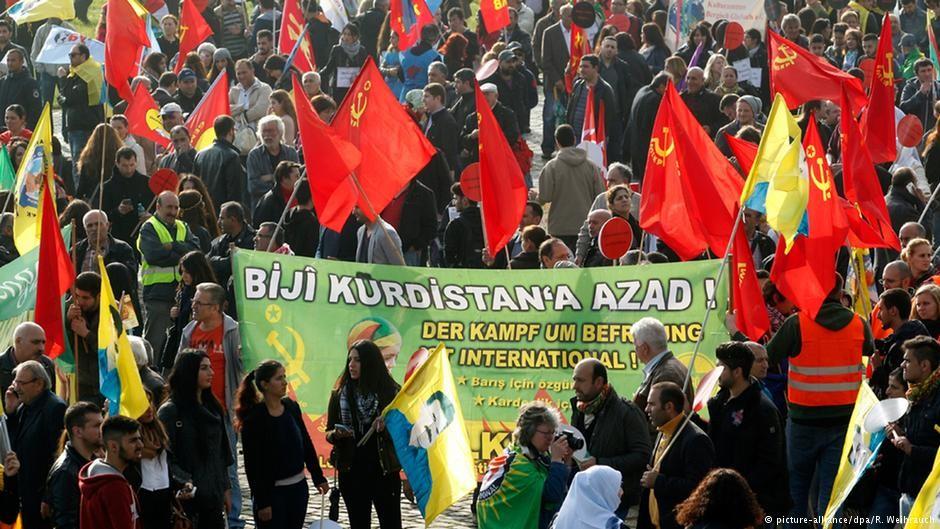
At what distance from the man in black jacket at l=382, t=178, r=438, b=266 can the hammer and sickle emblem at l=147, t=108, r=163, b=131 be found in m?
4.85

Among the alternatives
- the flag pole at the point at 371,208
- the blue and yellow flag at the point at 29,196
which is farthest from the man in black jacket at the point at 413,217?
the blue and yellow flag at the point at 29,196

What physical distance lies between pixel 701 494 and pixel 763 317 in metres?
3.83

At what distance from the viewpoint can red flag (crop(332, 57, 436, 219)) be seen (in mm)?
14359

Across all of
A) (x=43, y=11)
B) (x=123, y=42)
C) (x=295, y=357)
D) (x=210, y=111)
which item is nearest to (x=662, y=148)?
(x=295, y=357)

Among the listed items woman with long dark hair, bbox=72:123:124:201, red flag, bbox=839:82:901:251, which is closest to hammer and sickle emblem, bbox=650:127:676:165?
red flag, bbox=839:82:901:251

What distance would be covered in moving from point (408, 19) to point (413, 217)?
850cm

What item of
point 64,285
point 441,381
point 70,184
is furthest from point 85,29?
point 441,381

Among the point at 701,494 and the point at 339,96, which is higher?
the point at 339,96

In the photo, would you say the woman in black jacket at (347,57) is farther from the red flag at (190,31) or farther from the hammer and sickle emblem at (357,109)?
the hammer and sickle emblem at (357,109)

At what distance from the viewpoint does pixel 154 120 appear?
20.8m

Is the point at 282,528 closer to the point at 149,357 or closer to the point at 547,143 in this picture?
the point at 149,357

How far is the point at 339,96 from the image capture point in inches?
982

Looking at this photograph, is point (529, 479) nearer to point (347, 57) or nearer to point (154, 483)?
point (154, 483)

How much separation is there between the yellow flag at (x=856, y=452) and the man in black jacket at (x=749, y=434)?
0.42 meters
